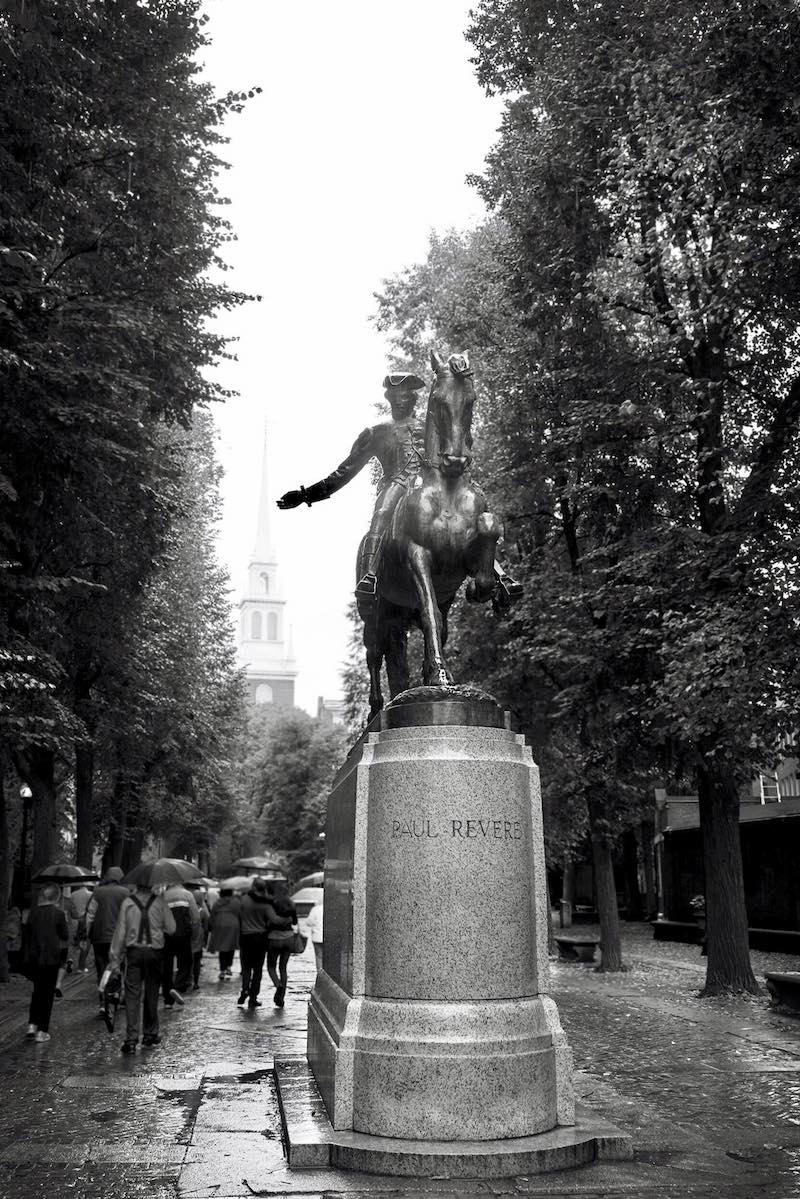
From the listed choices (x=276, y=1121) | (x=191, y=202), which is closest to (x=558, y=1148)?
(x=276, y=1121)

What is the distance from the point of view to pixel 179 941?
62.6 ft

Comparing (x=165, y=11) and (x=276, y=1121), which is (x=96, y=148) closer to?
(x=165, y=11)

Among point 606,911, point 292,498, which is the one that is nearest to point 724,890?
A: point 606,911

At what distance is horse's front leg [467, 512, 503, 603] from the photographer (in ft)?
29.8

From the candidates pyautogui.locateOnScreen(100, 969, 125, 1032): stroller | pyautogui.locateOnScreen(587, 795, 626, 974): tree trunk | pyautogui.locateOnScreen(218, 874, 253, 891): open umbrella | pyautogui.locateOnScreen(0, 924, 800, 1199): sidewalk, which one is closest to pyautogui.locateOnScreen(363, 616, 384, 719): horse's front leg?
pyautogui.locateOnScreen(0, 924, 800, 1199): sidewalk

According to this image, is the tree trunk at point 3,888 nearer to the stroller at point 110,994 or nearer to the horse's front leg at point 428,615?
the stroller at point 110,994

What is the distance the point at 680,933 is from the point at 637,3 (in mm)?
25171

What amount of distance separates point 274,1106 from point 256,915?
28.3 feet

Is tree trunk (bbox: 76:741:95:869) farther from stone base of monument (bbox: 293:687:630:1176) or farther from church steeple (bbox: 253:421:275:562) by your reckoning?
church steeple (bbox: 253:421:275:562)

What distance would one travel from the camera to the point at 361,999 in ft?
25.7

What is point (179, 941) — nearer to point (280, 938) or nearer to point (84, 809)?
point (280, 938)

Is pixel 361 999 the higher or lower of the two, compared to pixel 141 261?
lower

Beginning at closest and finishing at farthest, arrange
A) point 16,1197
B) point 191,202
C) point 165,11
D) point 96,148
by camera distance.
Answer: point 16,1197, point 96,148, point 165,11, point 191,202

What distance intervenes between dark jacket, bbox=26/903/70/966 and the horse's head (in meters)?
8.06
